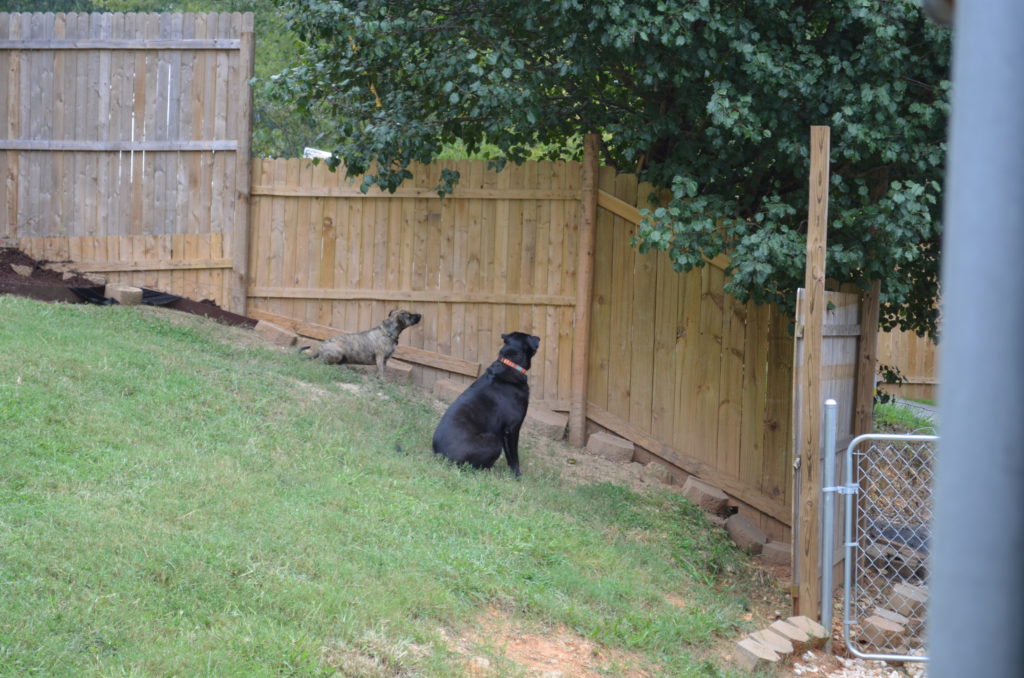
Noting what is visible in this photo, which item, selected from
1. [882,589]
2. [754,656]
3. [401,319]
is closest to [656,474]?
[882,589]

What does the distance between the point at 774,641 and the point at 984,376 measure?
4933 mm

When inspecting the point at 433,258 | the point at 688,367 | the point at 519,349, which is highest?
the point at 433,258

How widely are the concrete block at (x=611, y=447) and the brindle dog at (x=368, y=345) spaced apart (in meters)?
2.16

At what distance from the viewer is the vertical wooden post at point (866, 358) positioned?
823cm

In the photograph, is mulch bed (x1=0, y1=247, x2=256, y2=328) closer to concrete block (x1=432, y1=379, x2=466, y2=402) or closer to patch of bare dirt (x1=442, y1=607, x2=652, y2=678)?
concrete block (x1=432, y1=379, x2=466, y2=402)

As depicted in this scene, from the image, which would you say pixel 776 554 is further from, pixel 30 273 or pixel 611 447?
pixel 30 273

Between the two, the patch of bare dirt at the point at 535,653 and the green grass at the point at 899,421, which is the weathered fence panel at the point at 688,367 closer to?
the green grass at the point at 899,421

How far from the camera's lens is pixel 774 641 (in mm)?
5770

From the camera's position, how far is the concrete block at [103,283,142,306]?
10781mm

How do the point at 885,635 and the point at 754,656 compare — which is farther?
the point at 885,635

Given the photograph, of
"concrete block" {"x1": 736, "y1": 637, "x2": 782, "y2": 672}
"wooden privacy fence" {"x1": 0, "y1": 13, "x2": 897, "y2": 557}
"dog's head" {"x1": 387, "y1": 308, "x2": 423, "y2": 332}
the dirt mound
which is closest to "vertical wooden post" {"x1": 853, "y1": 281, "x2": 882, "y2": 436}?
"wooden privacy fence" {"x1": 0, "y1": 13, "x2": 897, "y2": 557}

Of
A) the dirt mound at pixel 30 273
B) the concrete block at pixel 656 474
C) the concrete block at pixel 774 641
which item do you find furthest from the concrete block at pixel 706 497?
the dirt mound at pixel 30 273

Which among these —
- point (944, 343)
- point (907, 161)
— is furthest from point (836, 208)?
point (944, 343)

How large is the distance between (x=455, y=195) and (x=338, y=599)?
20.5ft
